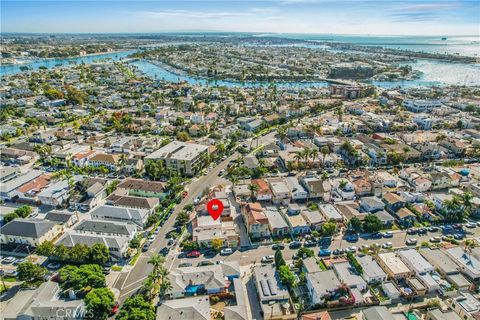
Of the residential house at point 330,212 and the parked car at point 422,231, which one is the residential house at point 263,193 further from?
the parked car at point 422,231

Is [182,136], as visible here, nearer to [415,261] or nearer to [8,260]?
[8,260]

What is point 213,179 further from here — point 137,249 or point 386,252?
point 386,252

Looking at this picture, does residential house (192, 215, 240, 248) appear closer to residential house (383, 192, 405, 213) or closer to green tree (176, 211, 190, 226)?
green tree (176, 211, 190, 226)

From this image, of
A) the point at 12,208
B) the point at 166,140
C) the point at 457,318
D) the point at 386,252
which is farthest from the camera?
the point at 166,140

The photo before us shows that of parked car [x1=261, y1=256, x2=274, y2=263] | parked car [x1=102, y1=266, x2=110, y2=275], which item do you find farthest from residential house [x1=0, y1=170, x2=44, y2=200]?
parked car [x1=261, y1=256, x2=274, y2=263]

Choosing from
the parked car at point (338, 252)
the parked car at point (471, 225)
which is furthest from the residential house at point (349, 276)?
the parked car at point (471, 225)

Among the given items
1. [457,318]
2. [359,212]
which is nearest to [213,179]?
[359,212]
